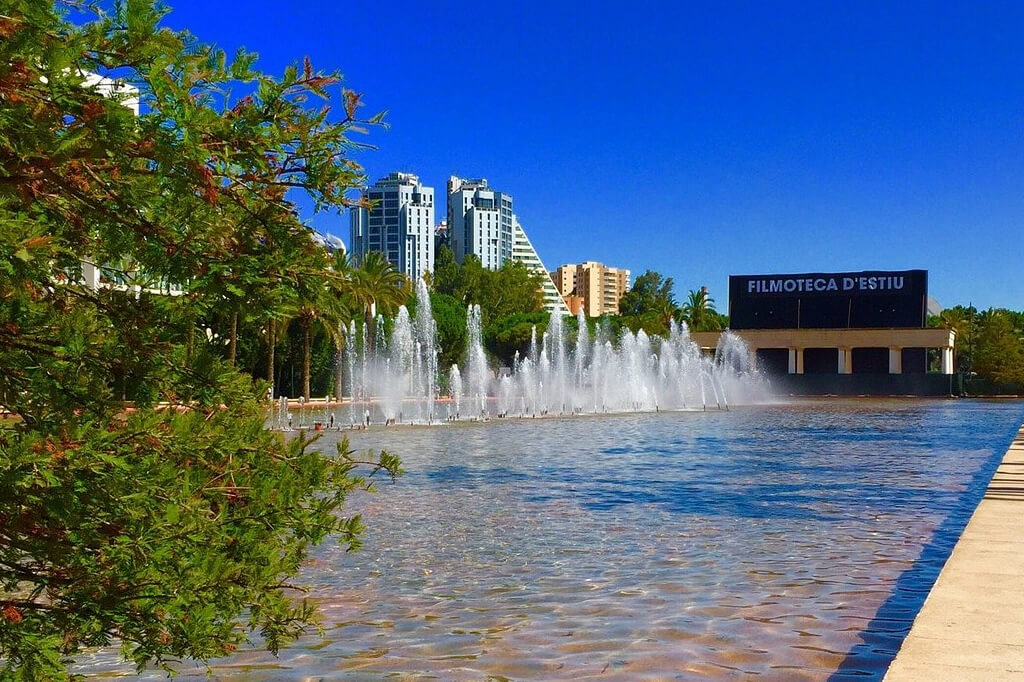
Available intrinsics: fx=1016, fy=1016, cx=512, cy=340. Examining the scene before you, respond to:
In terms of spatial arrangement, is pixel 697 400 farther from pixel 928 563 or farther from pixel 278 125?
pixel 278 125

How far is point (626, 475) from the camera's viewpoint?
19.4 meters

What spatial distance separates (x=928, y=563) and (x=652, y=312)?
106m

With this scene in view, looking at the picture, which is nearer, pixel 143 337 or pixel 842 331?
pixel 143 337

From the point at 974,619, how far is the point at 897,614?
186 centimetres

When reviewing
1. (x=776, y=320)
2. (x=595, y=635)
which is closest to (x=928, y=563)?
(x=595, y=635)

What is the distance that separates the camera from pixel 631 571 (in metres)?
10.2

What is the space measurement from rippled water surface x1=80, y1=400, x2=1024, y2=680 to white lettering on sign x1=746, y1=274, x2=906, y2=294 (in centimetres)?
6123

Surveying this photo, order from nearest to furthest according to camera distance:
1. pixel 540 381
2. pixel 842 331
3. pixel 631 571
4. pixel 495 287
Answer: pixel 631 571, pixel 540 381, pixel 842 331, pixel 495 287

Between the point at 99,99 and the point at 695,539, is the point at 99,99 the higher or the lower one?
the higher one

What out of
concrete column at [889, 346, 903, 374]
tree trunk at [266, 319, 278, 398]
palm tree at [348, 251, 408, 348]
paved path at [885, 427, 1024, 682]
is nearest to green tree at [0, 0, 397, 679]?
tree trunk at [266, 319, 278, 398]

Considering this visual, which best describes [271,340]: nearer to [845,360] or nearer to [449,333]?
[449,333]

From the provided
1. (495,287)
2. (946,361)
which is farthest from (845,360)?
(495,287)

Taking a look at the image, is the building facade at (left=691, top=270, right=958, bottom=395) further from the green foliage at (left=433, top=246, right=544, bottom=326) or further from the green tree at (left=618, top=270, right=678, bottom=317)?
the green tree at (left=618, top=270, right=678, bottom=317)

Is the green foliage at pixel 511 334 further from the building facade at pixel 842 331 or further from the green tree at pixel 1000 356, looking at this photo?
the green tree at pixel 1000 356
